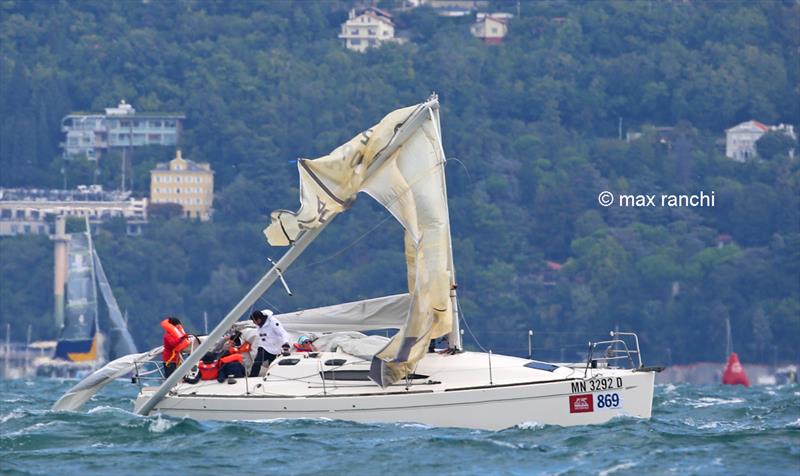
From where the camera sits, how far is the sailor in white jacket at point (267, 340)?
Result: 31.5 meters

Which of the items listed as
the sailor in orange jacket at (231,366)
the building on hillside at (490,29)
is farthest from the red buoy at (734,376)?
the building on hillside at (490,29)

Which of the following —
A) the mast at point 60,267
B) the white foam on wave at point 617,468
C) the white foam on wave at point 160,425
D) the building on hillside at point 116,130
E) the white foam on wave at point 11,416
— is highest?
the building on hillside at point 116,130

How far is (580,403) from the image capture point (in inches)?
1154

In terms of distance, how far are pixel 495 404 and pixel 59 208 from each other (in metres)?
110

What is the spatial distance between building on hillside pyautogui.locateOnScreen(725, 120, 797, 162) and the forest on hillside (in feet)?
3.30

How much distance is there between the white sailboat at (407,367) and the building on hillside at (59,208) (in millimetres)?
102459

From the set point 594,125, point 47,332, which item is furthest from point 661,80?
point 47,332

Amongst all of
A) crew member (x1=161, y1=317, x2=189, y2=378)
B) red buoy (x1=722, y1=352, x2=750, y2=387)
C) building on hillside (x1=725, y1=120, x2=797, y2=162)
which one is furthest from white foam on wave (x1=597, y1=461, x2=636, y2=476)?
building on hillside (x1=725, y1=120, x2=797, y2=162)

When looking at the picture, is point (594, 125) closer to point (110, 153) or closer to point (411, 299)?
point (110, 153)

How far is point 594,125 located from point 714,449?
122410 mm

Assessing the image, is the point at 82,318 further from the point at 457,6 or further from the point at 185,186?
the point at 457,6

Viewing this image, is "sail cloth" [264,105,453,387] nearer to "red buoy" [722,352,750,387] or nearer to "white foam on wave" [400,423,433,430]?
"white foam on wave" [400,423,433,430]

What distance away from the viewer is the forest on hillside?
115 m

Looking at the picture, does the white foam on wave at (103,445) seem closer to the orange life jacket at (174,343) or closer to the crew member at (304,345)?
the orange life jacket at (174,343)
